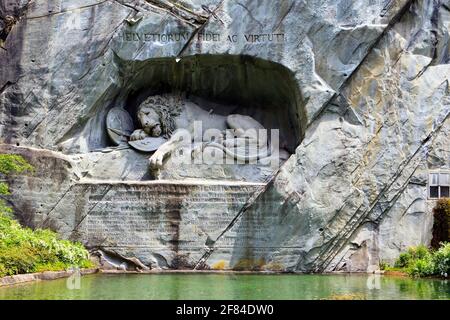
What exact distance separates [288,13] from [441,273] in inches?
263

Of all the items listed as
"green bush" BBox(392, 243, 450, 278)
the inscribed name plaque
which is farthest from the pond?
the inscribed name plaque

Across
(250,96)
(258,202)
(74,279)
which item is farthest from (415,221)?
(74,279)

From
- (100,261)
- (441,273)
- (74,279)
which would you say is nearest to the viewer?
(74,279)

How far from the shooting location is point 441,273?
1344cm

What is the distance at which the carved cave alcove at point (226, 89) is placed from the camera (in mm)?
16141

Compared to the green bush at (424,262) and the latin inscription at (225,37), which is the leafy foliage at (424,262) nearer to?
the green bush at (424,262)

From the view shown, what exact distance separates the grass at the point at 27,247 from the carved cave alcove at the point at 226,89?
9.32ft

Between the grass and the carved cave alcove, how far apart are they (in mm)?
2840

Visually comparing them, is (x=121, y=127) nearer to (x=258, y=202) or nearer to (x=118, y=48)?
(x=118, y=48)

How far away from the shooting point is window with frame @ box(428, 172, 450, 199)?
16047 millimetres

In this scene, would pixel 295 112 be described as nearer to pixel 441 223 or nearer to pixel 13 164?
pixel 441 223

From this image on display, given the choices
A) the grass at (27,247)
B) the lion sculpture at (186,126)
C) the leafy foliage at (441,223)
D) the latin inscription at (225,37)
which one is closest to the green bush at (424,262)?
the leafy foliage at (441,223)

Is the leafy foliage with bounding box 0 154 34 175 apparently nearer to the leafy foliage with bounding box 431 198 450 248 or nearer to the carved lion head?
the carved lion head

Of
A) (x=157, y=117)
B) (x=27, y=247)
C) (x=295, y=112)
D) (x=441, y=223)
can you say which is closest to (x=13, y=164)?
(x=27, y=247)
